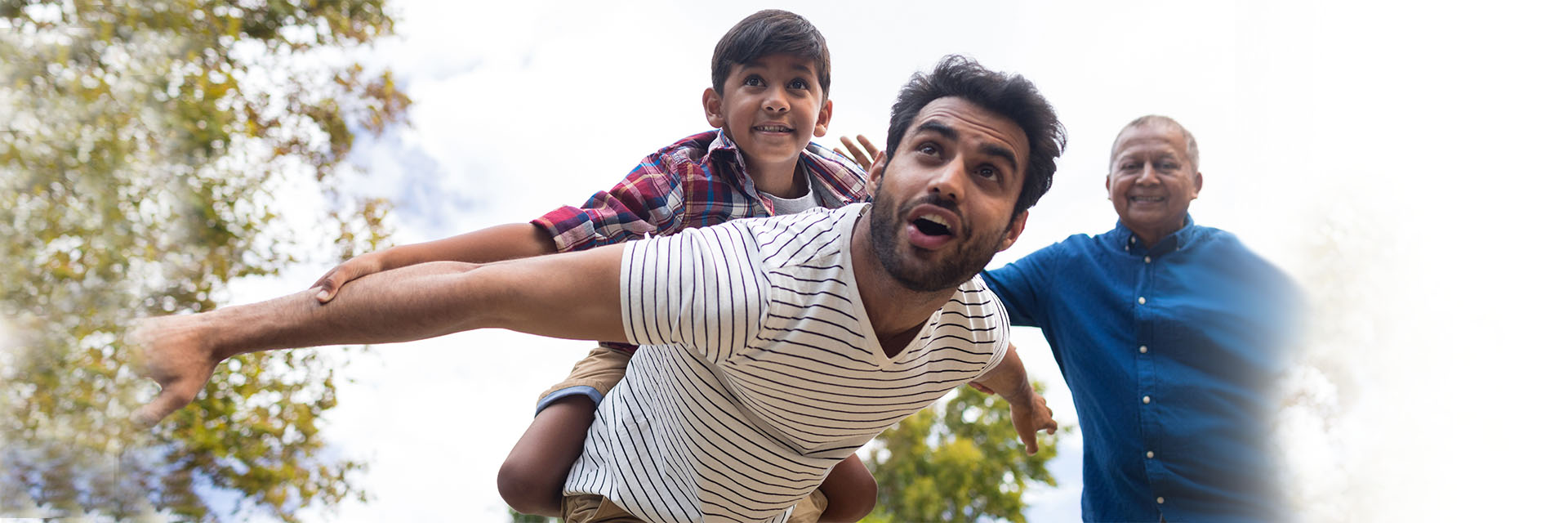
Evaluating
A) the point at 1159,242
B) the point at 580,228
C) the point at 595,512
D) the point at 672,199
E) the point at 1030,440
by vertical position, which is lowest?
the point at 595,512

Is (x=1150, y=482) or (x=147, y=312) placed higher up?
(x=147, y=312)

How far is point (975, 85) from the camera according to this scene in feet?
5.17

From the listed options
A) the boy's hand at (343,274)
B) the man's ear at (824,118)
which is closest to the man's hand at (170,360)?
the boy's hand at (343,274)

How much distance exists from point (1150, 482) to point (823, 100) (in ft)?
3.52

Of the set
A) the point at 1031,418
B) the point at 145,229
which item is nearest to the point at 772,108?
the point at 1031,418

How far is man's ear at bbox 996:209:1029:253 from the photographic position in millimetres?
1651

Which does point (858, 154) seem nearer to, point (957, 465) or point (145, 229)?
point (145, 229)

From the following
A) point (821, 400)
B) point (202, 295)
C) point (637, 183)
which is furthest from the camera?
point (202, 295)

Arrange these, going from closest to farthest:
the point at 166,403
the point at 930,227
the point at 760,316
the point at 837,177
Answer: the point at 166,403 < the point at 760,316 < the point at 930,227 < the point at 837,177

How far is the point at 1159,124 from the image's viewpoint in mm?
2330

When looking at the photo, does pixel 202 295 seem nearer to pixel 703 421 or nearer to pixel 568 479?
pixel 568 479

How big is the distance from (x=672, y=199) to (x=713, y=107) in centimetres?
32

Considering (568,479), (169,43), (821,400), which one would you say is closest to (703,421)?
(821,400)

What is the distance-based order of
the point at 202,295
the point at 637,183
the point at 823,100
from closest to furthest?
1. the point at 637,183
2. the point at 823,100
3. the point at 202,295
